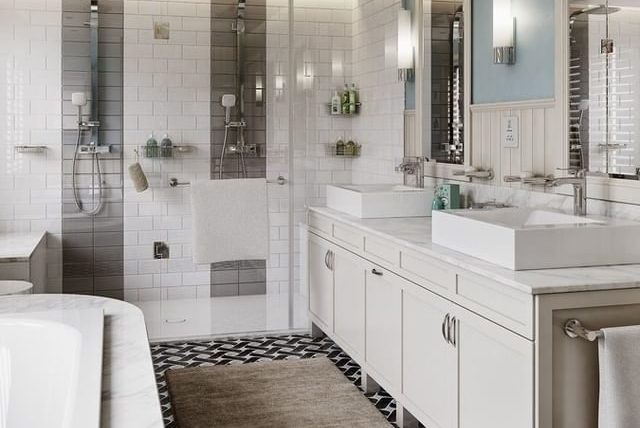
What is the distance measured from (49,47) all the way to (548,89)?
3182 millimetres

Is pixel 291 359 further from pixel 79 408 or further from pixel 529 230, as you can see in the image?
pixel 79 408

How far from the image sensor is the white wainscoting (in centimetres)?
350

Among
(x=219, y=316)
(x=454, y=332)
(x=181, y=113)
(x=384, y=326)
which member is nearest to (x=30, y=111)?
(x=181, y=113)

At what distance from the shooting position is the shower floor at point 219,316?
17.3 ft

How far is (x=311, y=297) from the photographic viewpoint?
17.6 feet

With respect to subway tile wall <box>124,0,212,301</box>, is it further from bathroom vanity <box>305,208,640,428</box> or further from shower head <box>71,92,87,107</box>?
bathroom vanity <box>305,208,640,428</box>

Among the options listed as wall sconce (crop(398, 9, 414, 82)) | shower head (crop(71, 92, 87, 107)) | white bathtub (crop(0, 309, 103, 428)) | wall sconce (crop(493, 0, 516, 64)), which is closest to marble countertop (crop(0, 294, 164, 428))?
white bathtub (crop(0, 309, 103, 428))

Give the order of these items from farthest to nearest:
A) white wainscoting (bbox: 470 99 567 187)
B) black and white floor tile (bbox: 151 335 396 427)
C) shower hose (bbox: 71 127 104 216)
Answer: shower hose (bbox: 71 127 104 216)
black and white floor tile (bbox: 151 335 396 427)
white wainscoting (bbox: 470 99 567 187)

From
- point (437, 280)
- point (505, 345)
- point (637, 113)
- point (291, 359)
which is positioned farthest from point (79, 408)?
point (291, 359)

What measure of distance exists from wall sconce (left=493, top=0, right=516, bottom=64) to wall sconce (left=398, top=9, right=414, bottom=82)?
1.21 metres

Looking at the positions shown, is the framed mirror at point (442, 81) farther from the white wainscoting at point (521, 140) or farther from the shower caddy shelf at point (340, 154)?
the shower caddy shelf at point (340, 154)

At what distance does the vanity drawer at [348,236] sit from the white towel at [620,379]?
195 centimetres

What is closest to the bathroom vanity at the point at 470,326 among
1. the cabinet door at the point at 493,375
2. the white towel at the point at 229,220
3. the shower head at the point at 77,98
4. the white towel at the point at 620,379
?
the cabinet door at the point at 493,375

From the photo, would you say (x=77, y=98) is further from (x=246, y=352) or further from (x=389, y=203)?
(x=389, y=203)
